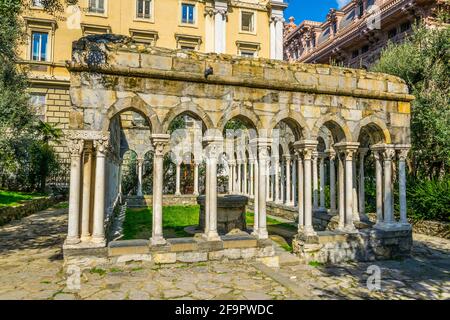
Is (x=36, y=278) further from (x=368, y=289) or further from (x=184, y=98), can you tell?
(x=368, y=289)

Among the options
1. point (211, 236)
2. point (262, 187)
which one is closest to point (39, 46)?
point (262, 187)

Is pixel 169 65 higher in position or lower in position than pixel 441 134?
higher

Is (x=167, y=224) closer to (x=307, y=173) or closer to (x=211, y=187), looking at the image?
(x=211, y=187)

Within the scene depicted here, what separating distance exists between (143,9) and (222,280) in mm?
24322

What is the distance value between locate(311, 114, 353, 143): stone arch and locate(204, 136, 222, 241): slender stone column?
250 centimetres

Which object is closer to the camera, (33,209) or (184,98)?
(184,98)

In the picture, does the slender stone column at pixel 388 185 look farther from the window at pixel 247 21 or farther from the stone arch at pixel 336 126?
the window at pixel 247 21

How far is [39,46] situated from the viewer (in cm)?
2336

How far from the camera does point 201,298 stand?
17.7 feet

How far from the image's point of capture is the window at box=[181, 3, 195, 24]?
26500mm

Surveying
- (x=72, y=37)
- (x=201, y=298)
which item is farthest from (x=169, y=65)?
(x=72, y=37)

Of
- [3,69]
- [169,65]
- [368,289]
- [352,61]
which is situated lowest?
[368,289]
